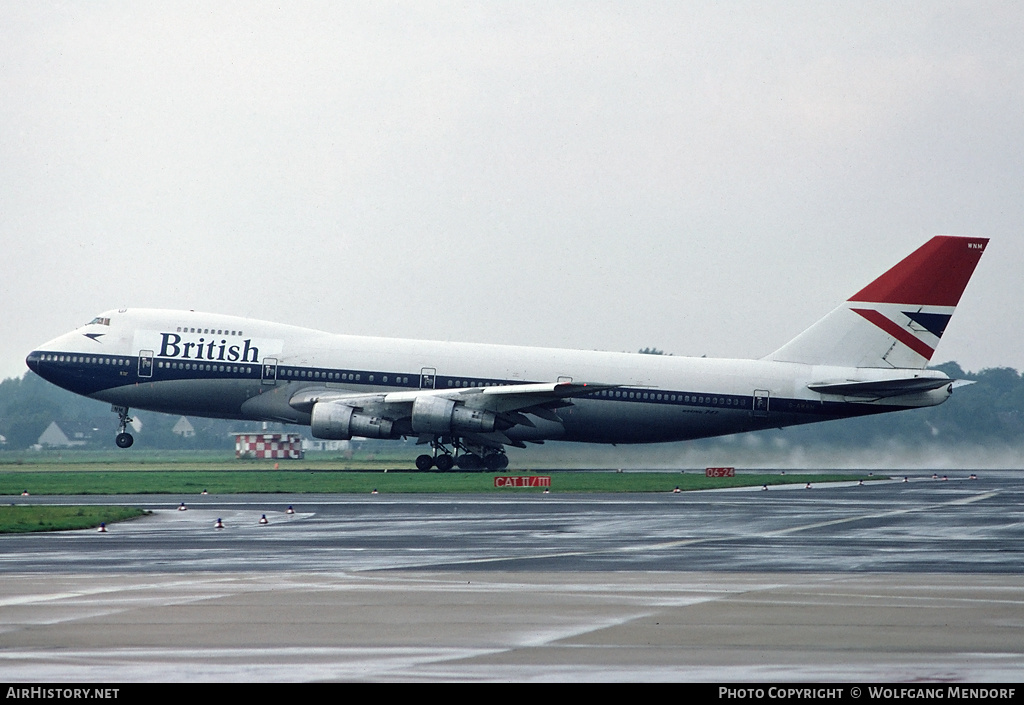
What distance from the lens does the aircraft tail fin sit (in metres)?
47.8

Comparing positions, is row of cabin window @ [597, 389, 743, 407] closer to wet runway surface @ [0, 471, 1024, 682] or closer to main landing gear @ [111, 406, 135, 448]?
main landing gear @ [111, 406, 135, 448]

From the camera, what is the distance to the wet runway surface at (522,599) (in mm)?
9383

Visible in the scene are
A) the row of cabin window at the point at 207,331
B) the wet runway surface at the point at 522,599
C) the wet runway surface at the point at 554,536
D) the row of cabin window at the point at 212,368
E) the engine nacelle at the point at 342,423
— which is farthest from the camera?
the row of cabin window at the point at 207,331

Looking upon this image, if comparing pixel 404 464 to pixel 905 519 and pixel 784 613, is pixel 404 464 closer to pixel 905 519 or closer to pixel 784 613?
pixel 905 519

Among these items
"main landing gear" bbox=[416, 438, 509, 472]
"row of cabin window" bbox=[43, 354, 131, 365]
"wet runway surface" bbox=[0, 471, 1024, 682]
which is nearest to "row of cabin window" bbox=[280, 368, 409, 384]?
"main landing gear" bbox=[416, 438, 509, 472]

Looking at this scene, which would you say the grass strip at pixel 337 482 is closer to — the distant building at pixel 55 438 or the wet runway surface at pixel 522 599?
the wet runway surface at pixel 522 599

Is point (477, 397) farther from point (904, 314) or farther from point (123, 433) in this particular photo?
point (904, 314)

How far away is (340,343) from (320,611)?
36.1m

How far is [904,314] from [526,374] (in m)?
14.8

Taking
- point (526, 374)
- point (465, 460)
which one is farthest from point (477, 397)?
point (465, 460)

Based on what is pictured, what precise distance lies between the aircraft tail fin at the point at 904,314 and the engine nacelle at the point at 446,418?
505 inches

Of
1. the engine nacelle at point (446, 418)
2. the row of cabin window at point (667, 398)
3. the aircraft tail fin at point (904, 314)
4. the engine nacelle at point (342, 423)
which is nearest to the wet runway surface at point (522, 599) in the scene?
the engine nacelle at point (446, 418)

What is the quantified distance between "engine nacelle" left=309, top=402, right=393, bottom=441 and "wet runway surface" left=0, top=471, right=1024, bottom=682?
2024cm
